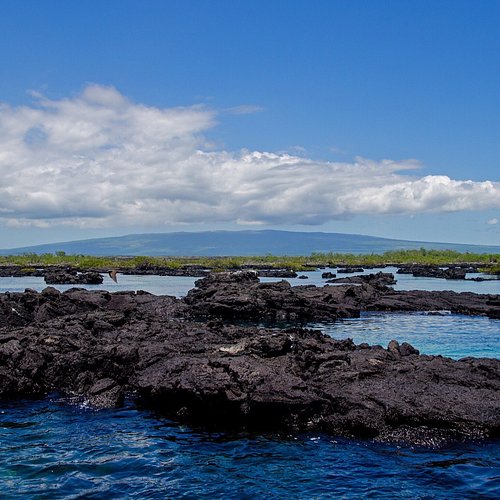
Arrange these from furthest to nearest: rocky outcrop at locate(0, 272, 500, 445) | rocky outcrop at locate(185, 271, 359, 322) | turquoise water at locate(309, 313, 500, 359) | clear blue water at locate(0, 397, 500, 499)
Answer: rocky outcrop at locate(185, 271, 359, 322) → turquoise water at locate(309, 313, 500, 359) → rocky outcrop at locate(0, 272, 500, 445) → clear blue water at locate(0, 397, 500, 499)

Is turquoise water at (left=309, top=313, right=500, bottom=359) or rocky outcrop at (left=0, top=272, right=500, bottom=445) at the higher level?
rocky outcrop at (left=0, top=272, right=500, bottom=445)

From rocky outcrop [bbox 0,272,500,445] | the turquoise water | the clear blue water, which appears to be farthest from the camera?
the turquoise water

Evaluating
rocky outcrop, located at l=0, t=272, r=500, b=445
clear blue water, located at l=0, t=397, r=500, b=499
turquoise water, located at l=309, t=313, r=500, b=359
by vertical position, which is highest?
rocky outcrop, located at l=0, t=272, r=500, b=445

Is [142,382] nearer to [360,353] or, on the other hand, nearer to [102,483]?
[102,483]

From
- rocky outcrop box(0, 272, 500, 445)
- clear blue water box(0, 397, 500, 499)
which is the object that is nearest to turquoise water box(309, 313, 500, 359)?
rocky outcrop box(0, 272, 500, 445)

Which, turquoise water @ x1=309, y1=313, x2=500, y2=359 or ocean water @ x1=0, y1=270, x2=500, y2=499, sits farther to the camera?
turquoise water @ x1=309, y1=313, x2=500, y2=359

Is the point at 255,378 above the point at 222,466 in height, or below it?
above

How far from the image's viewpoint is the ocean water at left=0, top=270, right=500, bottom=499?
46.0 feet

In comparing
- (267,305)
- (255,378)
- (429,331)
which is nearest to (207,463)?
(255,378)

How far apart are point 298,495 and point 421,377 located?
317 inches

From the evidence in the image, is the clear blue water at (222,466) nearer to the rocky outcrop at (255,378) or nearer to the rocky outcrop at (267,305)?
the rocky outcrop at (255,378)

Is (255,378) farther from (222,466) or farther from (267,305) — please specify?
(267,305)

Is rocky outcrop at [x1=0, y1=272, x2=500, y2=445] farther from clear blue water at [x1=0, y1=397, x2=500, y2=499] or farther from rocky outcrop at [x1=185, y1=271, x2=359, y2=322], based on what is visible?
rocky outcrop at [x1=185, y1=271, x2=359, y2=322]

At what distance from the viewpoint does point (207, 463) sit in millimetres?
15703
